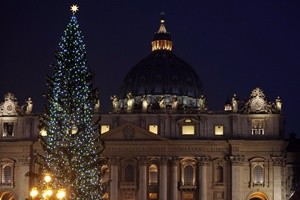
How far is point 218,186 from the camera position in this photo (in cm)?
10306

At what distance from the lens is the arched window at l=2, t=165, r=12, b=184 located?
353ft

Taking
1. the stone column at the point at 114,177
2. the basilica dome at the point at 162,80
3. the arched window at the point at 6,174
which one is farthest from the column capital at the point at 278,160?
the arched window at the point at 6,174

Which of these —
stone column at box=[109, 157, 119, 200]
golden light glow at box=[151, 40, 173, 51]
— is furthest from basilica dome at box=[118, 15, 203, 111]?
stone column at box=[109, 157, 119, 200]

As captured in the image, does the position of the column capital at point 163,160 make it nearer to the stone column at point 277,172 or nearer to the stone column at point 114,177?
the stone column at point 114,177

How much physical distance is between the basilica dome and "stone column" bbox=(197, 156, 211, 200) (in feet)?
72.7

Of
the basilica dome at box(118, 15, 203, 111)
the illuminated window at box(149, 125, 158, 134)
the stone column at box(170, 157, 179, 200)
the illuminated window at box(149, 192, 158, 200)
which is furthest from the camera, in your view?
the basilica dome at box(118, 15, 203, 111)

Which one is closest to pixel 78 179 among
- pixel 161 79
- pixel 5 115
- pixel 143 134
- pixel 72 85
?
pixel 72 85

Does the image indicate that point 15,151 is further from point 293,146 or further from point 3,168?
point 293,146

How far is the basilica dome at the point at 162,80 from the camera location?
127 metres

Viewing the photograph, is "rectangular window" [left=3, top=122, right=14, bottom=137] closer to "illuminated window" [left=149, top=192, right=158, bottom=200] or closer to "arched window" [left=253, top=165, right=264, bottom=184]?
"illuminated window" [left=149, top=192, right=158, bottom=200]

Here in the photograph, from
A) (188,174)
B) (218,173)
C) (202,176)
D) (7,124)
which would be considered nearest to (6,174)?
(7,124)

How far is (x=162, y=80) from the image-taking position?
128250 millimetres

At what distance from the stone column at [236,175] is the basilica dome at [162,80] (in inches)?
926

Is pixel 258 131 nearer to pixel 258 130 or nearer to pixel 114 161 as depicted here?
pixel 258 130
